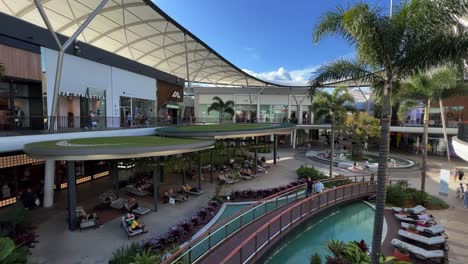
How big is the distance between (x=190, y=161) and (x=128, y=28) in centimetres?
1738

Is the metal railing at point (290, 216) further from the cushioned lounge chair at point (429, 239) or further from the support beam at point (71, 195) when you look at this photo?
the support beam at point (71, 195)

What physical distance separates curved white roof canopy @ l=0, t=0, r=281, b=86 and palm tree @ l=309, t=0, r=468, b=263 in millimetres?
16309

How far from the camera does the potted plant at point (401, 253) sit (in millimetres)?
8730

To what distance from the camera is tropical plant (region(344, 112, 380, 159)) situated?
2808 cm

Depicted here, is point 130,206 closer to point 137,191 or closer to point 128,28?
point 137,191

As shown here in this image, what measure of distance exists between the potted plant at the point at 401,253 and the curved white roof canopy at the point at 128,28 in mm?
21065

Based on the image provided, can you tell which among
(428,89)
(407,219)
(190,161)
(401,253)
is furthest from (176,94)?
(401,253)

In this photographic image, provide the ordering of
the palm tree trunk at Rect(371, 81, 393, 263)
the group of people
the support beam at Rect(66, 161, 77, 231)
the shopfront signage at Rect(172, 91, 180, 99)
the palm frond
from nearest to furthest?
the palm tree trunk at Rect(371, 81, 393, 263) < the palm frond < the support beam at Rect(66, 161, 77, 231) < the group of people < the shopfront signage at Rect(172, 91, 180, 99)

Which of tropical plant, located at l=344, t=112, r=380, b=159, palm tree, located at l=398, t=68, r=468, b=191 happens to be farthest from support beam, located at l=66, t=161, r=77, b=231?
tropical plant, located at l=344, t=112, r=380, b=159

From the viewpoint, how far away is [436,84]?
1523 centimetres

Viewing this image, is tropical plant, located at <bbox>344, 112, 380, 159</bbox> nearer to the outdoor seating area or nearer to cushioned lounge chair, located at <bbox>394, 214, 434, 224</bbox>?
the outdoor seating area

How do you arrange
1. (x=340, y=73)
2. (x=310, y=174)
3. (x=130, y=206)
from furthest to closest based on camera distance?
(x=310, y=174)
(x=130, y=206)
(x=340, y=73)

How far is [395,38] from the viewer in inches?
265

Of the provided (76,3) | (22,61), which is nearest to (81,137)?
(22,61)
